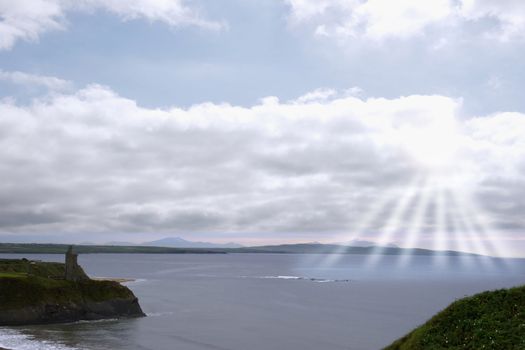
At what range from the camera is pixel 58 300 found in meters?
77.3

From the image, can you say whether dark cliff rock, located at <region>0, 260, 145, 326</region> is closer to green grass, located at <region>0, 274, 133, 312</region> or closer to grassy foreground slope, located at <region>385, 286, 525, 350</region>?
green grass, located at <region>0, 274, 133, 312</region>

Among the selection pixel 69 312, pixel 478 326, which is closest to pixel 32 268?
pixel 69 312

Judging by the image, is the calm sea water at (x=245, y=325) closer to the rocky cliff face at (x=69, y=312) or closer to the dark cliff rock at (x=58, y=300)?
the rocky cliff face at (x=69, y=312)

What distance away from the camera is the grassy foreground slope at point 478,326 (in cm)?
2977

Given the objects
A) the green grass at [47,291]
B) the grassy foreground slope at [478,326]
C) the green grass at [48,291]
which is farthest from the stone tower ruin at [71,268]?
the grassy foreground slope at [478,326]

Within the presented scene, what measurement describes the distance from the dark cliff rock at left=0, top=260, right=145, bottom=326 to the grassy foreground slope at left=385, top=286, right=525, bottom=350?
55.3m

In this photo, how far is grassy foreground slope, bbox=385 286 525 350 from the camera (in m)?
29.8

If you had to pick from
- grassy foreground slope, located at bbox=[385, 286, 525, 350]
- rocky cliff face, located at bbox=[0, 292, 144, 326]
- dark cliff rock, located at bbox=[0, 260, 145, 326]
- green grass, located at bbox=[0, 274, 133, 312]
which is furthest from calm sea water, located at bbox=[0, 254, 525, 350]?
grassy foreground slope, located at bbox=[385, 286, 525, 350]

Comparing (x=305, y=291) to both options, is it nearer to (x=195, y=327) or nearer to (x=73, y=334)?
(x=195, y=327)

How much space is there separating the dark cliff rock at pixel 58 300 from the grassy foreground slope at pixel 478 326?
5528 centimetres

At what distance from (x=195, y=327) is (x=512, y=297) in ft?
175

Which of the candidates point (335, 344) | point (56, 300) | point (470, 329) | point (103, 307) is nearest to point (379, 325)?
point (335, 344)

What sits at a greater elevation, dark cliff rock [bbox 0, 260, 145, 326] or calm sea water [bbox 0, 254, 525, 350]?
dark cliff rock [bbox 0, 260, 145, 326]

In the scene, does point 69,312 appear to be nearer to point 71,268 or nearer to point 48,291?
point 48,291
